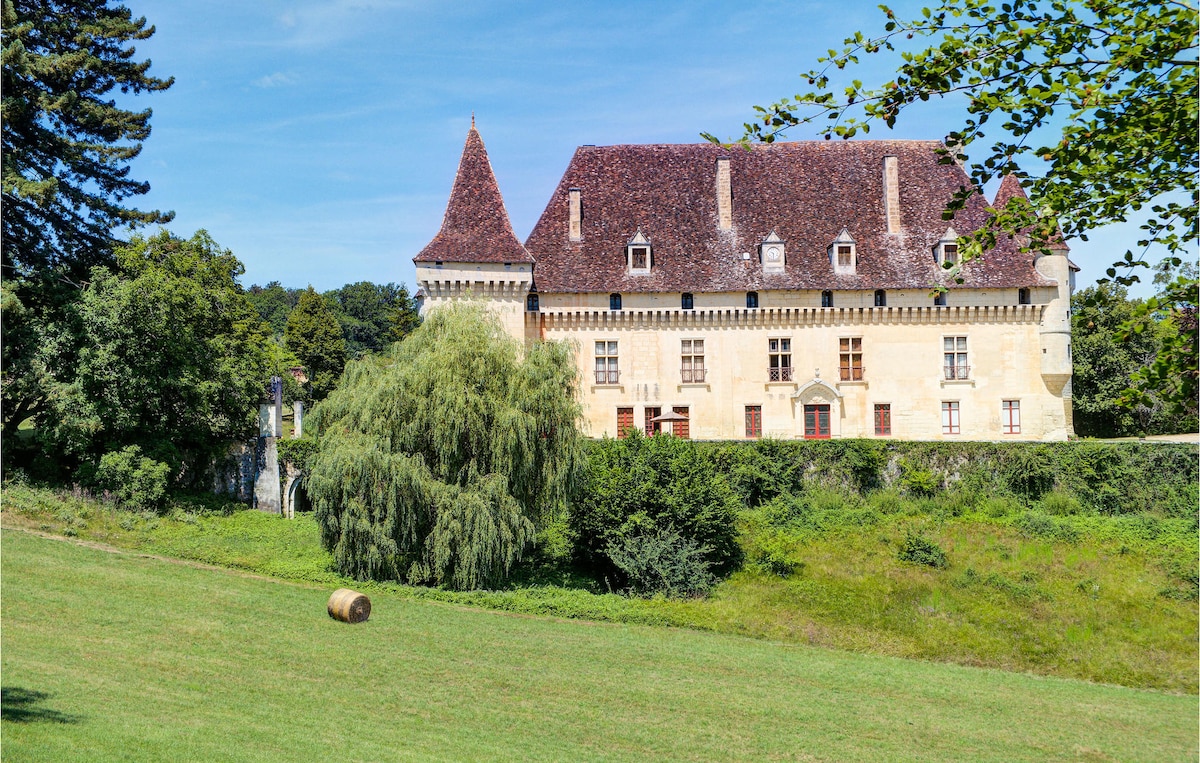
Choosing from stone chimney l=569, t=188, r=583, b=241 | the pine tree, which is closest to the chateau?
stone chimney l=569, t=188, r=583, b=241

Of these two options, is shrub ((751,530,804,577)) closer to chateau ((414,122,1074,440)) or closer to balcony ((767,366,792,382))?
chateau ((414,122,1074,440))

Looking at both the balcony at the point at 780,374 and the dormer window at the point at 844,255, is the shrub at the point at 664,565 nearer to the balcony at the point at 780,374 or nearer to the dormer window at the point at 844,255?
the balcony at the point at 780,374

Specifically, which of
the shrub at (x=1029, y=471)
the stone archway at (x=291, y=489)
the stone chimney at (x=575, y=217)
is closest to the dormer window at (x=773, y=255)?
the stone chimney at (x=575, y=217)

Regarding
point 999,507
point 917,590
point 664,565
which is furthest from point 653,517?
point 999,507

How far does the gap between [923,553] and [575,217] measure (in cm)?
1954

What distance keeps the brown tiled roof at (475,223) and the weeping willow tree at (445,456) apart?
30.6 ft

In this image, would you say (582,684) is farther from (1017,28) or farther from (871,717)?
(1017,28)

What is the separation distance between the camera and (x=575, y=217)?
40.0 m

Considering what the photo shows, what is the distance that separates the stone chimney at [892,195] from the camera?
4006 cm

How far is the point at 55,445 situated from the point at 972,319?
33659mm

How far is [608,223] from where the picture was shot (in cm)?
4012

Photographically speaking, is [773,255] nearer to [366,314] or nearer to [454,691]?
[454,691]

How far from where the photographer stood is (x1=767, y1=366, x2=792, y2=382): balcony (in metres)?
39.1

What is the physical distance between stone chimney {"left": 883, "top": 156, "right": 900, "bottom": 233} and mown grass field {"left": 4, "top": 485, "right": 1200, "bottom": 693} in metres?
13.9
